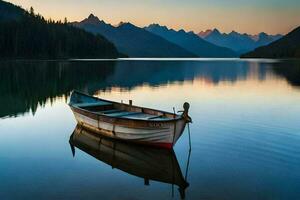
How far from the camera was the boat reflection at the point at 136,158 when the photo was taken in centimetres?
2009

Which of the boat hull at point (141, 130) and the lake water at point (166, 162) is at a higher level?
Answer: the boat hull at point (141, 130)

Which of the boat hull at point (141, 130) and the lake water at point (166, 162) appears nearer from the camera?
the lake water at point (166, 162)

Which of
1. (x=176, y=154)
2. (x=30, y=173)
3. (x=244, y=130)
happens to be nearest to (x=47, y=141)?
(x=30, y=173)

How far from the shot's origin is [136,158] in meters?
23.4

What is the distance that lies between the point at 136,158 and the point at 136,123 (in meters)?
2.55

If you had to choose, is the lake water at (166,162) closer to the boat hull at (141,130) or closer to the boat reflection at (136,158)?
the boat reflection at (136,158)

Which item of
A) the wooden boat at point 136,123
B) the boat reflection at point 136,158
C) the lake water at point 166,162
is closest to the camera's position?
the lake water at point 166,162

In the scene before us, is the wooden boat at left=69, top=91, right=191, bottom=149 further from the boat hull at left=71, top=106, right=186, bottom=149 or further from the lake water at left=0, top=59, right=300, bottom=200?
the lake water at left=0, top=59, right=300, bottom=200

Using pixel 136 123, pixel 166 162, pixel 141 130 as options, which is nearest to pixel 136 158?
pixel 166 162

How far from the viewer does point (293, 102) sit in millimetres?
50969

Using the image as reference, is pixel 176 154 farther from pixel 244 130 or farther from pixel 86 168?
pixel 244 130

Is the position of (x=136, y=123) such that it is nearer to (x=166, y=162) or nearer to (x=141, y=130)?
(x=141, y=130)

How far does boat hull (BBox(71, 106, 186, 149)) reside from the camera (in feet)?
77.6

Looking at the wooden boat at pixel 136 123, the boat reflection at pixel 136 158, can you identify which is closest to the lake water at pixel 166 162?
the boat reflection at pixel 136 158
